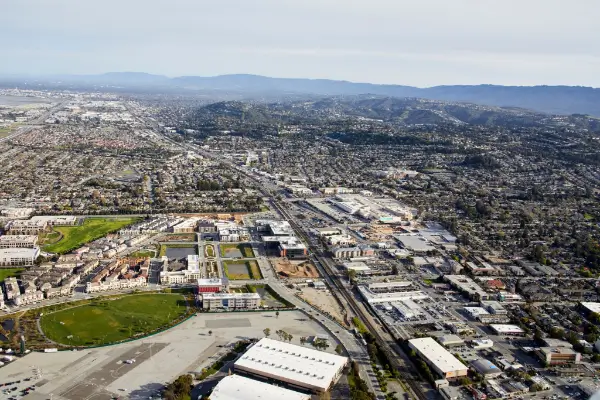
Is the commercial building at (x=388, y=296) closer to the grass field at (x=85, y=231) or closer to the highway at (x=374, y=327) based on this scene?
the highway at (x=374, y=327)

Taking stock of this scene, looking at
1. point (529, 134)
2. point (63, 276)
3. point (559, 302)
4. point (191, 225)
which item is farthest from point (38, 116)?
point (559, 302)

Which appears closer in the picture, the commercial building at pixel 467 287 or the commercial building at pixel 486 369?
the commercial building at pixel 486 369

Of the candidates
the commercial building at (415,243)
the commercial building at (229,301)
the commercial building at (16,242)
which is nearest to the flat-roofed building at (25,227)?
the commercial building at (16,242)

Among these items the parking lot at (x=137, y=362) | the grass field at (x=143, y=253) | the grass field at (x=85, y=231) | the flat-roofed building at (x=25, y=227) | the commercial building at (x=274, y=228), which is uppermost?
the commercial building at (x=274, y=228)

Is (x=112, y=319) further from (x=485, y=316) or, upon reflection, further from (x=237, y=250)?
(x=485, y=316)

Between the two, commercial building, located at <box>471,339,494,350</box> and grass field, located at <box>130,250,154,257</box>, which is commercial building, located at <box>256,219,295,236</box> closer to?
grass field, located at <box>130,250,154,257</box>

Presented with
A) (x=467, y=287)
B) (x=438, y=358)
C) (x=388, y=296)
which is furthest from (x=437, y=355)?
(x=467, y=287)
